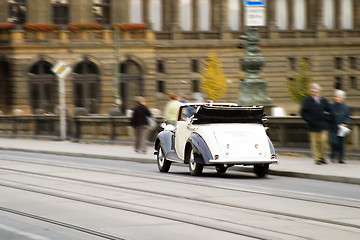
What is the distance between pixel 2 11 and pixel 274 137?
148 feet

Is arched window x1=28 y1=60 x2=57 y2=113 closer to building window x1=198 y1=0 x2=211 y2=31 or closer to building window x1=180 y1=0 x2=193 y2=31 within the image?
building window x1=180 y1=0 x2=193 y2=31

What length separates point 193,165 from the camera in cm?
Result: 1972

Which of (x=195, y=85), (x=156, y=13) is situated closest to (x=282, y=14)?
(x=195, y=85)

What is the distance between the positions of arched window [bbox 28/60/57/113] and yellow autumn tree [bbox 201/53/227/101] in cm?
1200

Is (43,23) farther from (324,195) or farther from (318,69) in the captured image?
(324,195)

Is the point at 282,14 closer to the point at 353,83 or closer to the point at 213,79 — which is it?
the point at 353,83

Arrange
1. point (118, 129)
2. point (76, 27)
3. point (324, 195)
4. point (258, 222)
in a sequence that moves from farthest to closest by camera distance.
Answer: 1. point (76, 27)
2. point (118, 129)
3. point (324, 195)
4. point (258, 222)

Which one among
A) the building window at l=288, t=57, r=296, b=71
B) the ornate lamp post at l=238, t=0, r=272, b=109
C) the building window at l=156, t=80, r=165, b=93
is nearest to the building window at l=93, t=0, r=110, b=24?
the building window at l=156, t=80, r=165, b=93

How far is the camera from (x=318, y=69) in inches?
3051

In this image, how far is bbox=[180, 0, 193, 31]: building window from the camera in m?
77.5

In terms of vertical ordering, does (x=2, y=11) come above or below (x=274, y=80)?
above

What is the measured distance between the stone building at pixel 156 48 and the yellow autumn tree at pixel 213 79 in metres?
2.07

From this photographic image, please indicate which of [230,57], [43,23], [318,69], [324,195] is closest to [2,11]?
[43,23]

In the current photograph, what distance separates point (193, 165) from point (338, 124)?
4.14 metres
